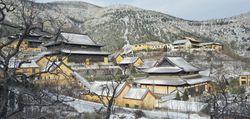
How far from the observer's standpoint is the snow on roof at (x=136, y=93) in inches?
1369

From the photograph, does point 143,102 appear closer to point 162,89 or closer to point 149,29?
point 162,89

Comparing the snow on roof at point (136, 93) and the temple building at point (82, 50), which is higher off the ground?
the temple building at point (82, 50)

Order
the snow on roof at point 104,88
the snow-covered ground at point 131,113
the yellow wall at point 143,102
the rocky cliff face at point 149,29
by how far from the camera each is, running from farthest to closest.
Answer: the rocky cliff face at point 149,29
the snow on roof at point 104,88
the yellow wall at point 143,102
the snow-covered ground at point 131,113

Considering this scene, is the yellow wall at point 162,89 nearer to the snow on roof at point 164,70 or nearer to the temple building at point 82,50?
the snow on roof at point 164,70

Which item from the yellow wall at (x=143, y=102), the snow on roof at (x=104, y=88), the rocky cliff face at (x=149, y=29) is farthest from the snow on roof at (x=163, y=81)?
the rocky cliff face at (x=149, y=29)

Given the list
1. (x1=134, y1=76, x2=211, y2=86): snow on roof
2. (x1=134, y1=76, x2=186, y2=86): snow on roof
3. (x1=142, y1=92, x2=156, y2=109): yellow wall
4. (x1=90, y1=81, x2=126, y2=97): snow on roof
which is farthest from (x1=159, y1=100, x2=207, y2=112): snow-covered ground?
(x1=134, y1=76, x2=211, y2=86): snow on roof

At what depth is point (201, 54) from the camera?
7619 cm

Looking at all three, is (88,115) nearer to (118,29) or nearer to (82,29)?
(118,29)

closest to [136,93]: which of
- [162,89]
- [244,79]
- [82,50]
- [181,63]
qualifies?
[162,89]

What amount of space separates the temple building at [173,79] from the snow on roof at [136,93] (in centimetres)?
565

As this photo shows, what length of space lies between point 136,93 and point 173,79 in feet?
25.7

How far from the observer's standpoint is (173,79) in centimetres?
4159

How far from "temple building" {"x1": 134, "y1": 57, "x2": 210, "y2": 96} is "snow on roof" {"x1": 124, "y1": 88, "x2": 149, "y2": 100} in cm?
565

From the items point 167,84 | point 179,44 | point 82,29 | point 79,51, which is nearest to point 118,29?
point 82,29
